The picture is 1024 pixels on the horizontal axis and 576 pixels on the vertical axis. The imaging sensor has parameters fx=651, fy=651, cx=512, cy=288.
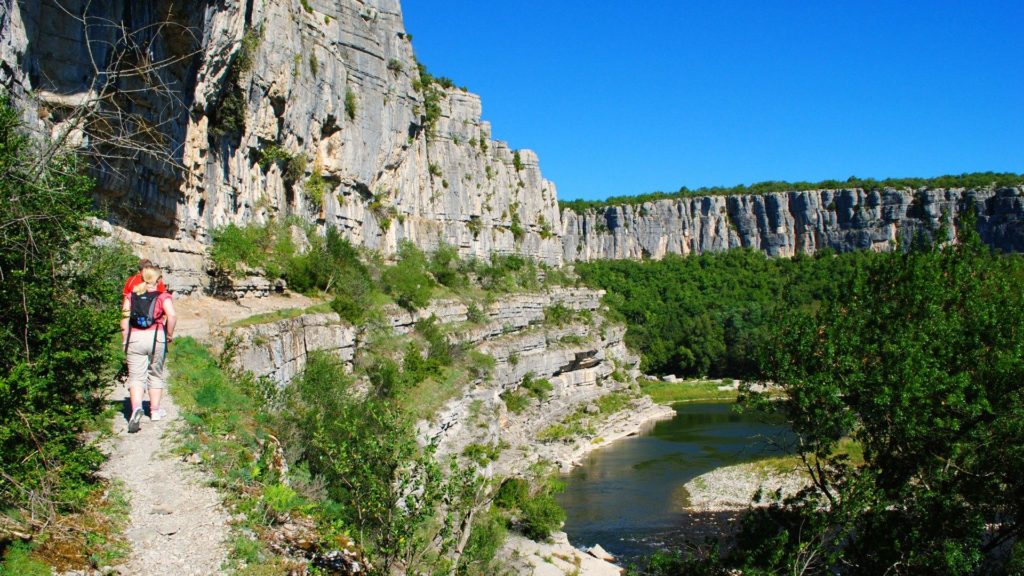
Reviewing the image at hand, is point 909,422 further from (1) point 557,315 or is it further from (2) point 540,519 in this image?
(1) point 557,315

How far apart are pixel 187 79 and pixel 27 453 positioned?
45.3ft

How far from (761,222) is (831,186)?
33.8 ft

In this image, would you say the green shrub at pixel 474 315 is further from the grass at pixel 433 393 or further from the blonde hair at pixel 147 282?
the blonde hair at pixel 147 282

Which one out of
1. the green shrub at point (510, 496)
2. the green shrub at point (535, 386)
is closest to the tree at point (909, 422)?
the green shrub at point (510, 496)

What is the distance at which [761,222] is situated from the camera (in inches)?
3561

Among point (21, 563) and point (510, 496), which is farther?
point (510, 496)

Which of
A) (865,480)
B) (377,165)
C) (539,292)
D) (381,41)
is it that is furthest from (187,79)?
(539,292)

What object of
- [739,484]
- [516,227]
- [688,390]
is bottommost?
[739,484]

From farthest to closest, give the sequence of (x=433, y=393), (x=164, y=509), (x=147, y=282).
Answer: (x=433, y=393), (x=147, y=282), (x=164, y=509)

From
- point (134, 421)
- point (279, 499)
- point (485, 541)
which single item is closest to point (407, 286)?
point (485, 541)

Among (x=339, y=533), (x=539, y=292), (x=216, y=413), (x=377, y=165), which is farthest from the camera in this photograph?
(x=539, y=292)

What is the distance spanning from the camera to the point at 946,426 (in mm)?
10820

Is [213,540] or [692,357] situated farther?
[692,357]

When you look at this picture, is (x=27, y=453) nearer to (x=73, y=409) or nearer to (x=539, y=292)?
(x=73, y=409)
